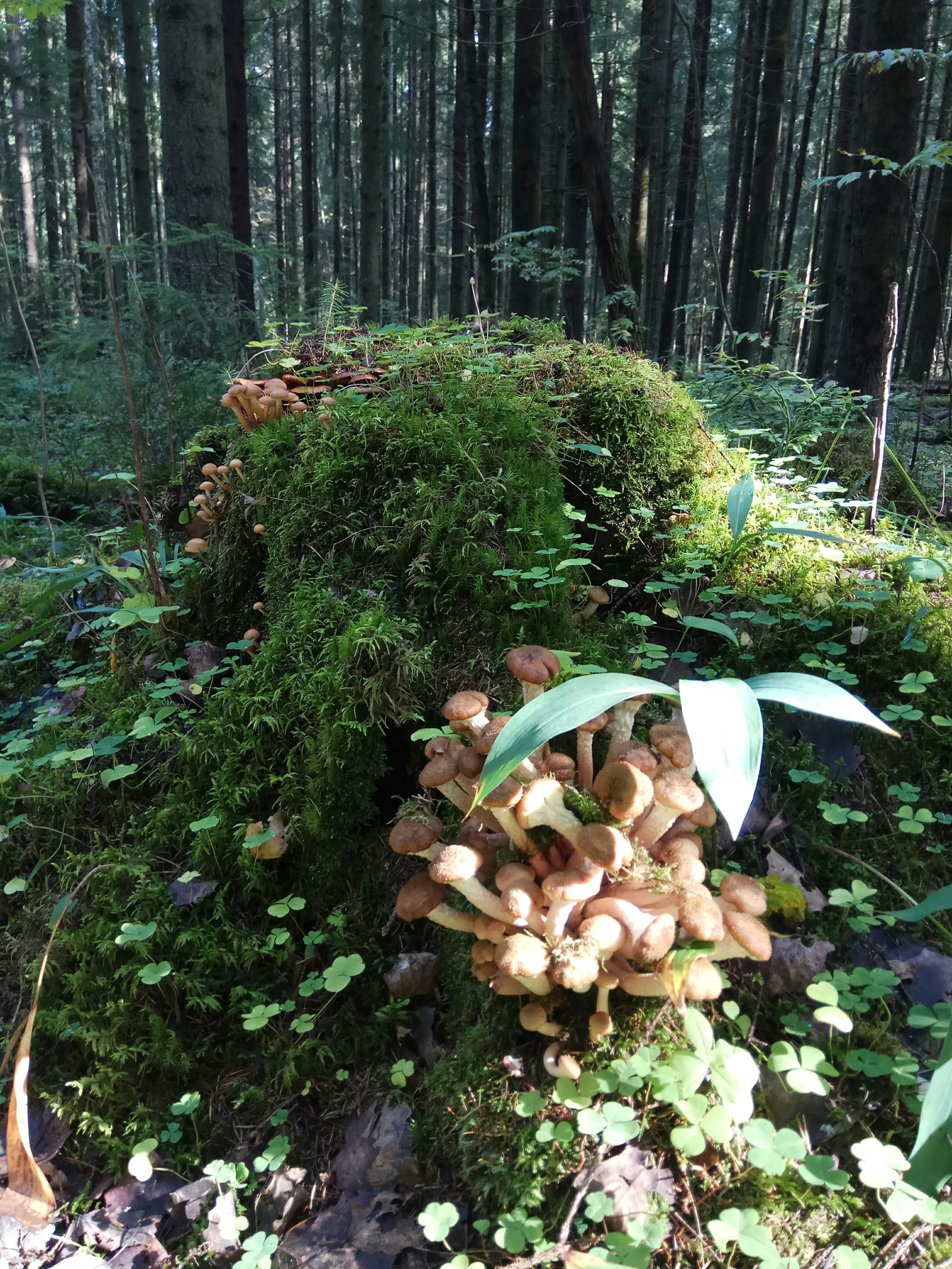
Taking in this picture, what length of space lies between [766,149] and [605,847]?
1654 centimetres

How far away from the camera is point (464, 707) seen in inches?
65.7

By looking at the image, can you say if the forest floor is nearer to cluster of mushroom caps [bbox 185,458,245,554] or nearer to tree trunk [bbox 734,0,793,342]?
cluster of mushroom caps [bbox 185,458,245,554]

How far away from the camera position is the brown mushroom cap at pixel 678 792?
1.56m

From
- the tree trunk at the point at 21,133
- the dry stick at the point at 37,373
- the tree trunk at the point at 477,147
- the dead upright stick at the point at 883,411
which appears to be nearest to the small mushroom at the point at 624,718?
the dead upright stick at the point at 883,411

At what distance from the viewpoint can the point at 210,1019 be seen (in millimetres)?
2080

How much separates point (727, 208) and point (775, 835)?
22.9m

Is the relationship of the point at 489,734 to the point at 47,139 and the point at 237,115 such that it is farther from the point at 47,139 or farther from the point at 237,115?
the point at 47,139

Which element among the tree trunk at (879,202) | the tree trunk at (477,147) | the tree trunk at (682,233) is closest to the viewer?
the tree trunk at (879,202)

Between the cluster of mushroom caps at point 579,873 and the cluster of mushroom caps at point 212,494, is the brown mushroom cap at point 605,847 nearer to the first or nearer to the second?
the cluster of mushroom caps at point 579,873

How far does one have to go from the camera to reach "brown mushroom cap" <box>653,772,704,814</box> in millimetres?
1557

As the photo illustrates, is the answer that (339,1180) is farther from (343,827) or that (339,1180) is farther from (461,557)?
(461,557)

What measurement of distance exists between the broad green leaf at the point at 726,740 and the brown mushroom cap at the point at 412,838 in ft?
→ 1.33

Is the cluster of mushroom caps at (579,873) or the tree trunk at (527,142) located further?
the tree trunk at (527,142)

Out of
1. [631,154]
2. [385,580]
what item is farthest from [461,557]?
[631,154]
